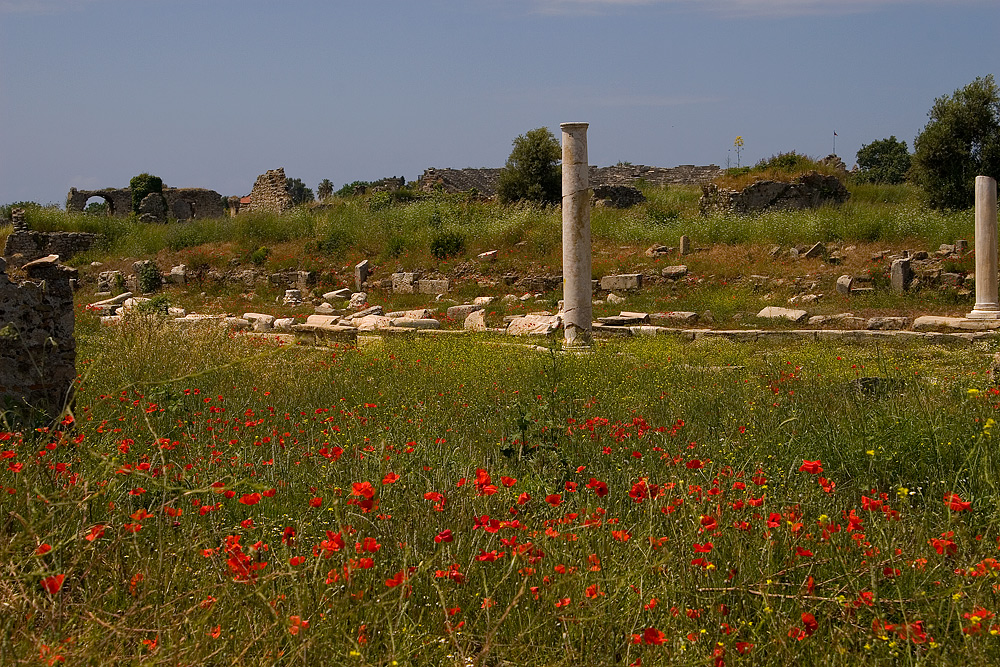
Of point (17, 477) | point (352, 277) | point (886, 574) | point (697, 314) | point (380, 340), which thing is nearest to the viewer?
point (886, 574)

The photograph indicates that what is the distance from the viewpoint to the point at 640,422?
208 inches

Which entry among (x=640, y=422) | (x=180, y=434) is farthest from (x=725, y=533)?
(x=180, y=434)

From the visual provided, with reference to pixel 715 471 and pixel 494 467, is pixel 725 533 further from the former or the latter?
pixel 494 467

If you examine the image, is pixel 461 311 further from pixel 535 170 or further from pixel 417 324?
pixel 535 170

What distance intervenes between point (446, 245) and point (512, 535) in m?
18.5

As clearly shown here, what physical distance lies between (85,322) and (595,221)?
43.0 feet

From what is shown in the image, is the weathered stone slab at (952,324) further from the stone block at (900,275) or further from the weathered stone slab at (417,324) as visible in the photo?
the weathered stone slab at (417,324)

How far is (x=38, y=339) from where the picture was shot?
581 cm

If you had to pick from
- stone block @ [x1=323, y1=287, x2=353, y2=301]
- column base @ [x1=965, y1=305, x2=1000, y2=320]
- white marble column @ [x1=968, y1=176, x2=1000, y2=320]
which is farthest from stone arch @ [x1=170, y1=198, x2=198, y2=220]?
column base @ [x1=965, y1=305, x2=1000, y2=320]

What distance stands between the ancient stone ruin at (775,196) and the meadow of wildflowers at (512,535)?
1981cm

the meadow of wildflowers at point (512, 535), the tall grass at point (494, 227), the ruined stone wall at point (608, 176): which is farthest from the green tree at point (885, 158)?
the meadow of wildflowers at point (512, 535)

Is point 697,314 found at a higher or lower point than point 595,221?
lower

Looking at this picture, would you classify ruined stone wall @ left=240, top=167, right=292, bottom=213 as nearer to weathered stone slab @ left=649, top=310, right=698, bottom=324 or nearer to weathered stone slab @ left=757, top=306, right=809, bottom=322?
weathered stone slab @ left=649, top=310, right=698, bottom=324

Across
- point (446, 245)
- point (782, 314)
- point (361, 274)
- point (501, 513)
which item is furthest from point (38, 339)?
point (446, 245)
